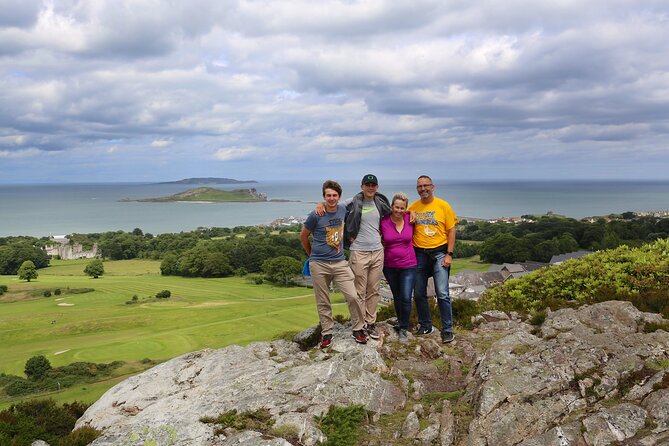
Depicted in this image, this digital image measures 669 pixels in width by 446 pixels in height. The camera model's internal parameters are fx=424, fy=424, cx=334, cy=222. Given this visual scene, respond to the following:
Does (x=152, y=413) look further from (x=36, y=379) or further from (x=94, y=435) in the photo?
(x=36, y=379)

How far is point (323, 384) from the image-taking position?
541 centimetres

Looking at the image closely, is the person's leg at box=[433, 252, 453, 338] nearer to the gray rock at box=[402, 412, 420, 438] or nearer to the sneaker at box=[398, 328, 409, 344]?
the sneaker at box=[398, 328, 409, 344]

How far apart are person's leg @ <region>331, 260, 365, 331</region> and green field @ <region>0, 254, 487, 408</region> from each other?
1662cm

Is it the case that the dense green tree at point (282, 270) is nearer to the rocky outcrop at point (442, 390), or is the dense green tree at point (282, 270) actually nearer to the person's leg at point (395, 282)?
the rocky outcrop at point (442, 390)

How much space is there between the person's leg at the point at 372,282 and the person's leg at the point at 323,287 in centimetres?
63

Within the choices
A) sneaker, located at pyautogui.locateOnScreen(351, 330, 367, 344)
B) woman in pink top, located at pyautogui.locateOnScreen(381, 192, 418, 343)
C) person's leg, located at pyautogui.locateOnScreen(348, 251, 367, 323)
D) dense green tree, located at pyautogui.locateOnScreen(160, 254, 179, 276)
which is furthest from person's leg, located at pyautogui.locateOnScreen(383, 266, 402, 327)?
dense green tree, located at pyautogui.locateOnScreen(160, 254, 179, 276)

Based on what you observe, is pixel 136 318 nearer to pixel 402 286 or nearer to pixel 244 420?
pixel 402 286

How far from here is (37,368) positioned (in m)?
25.5

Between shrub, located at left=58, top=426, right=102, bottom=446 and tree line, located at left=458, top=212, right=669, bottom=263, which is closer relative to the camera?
shrub, located at left=58, top=426, right=102, bottom=446

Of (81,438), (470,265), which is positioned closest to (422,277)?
(81,438)

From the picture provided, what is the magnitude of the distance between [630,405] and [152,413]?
5375 millimetres

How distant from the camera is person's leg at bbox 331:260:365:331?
6.65m

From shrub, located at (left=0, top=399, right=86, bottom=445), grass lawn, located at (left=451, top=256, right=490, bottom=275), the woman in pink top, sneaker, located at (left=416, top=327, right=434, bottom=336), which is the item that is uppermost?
the woman in pink top

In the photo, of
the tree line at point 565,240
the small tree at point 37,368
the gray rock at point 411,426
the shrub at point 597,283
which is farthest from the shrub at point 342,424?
the tree line at point 565,240
